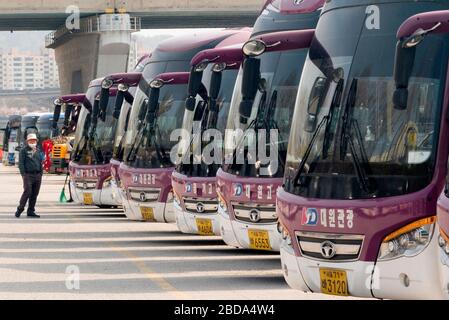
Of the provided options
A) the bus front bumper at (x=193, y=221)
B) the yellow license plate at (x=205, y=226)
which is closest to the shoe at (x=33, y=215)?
the bus front bumper at (x=193, y=221)

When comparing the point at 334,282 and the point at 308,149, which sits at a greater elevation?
the point at 308,149

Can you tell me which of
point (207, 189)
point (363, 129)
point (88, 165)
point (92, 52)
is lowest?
point (92, 52)

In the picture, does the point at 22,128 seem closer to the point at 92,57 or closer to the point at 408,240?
the point at 92,57

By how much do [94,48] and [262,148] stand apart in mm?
70876

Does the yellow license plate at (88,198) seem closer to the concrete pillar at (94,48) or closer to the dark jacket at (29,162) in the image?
the dark jacket at (29,162)

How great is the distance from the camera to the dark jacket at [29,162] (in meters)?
25.8

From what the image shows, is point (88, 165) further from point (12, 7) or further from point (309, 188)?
point (12, 7)

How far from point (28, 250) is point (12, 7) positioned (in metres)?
59.4

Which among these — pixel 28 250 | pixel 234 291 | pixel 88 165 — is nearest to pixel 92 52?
pixel 88 165

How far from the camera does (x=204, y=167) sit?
1817 cm

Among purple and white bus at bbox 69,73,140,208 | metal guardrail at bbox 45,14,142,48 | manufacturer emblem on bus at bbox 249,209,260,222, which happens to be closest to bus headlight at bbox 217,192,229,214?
manufacturer emblem on bus at bbox 249,209,260,222

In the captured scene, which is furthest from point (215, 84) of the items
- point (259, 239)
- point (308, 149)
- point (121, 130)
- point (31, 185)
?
point (31, 185)

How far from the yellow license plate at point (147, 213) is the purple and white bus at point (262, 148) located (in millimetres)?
4791

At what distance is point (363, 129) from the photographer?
1135 cm
